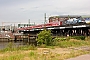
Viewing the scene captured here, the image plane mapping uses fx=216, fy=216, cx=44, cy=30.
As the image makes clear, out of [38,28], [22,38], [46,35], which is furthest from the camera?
[38,28]

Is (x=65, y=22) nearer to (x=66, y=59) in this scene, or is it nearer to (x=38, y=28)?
(x=38, y=28)

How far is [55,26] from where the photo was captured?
98312mm

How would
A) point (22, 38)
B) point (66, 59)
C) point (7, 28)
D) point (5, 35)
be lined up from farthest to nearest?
point (7, 28), point (5, 35), point (22, 38), point (66, 59)

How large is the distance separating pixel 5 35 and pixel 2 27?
51767 millimetres

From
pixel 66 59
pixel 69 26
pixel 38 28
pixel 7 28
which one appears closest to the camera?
pixel 66 59

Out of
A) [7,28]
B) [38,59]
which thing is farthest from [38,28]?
[38,59]

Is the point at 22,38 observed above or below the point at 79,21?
below

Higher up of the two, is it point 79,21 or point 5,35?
point 79,21

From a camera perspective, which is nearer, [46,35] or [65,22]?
[46,35]

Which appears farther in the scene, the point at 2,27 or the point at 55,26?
the point at 2,27

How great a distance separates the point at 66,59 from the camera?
15.5 m

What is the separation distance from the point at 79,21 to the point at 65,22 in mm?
8056

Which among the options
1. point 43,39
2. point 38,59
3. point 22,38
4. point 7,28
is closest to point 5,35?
point 22,38

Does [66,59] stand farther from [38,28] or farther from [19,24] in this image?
[19,24]
